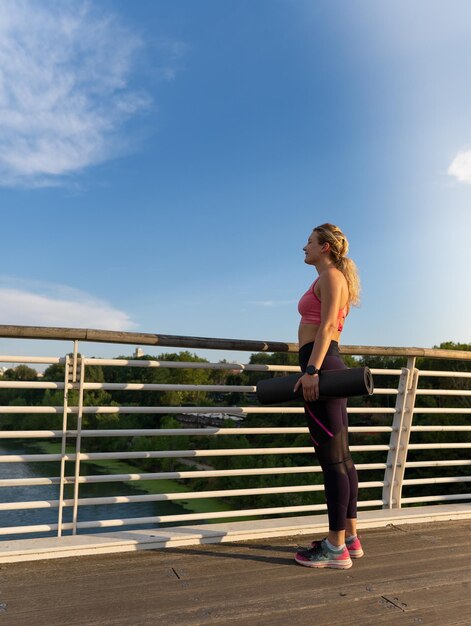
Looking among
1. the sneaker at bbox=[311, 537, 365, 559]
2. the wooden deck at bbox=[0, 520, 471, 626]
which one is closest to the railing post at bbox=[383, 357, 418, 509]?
the wooden deck at bbox=[0, 520, 471, 626]

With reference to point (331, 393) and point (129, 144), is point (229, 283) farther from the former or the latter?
point (331, 393)

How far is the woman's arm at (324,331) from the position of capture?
2127 mm

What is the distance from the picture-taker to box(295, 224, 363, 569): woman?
84.3 inches

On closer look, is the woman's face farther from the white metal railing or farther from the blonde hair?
the white metal railing

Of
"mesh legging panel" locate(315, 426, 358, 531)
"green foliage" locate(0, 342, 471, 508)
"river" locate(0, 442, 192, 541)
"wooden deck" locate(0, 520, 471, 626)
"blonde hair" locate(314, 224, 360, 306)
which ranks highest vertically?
"blonde hair" locate(314, 224, 360, 306)

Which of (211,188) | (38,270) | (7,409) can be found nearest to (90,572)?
(7,409)

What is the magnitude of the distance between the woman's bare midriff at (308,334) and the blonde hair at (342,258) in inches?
7.3

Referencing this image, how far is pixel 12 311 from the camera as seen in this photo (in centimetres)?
4444

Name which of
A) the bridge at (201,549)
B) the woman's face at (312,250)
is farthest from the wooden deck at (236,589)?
the woman's face at (312,250)

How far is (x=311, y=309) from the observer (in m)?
2.25

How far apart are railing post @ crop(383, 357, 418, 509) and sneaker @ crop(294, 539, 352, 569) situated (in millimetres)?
978

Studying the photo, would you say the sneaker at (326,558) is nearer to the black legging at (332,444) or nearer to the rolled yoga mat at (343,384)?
the black legging at (332,444)

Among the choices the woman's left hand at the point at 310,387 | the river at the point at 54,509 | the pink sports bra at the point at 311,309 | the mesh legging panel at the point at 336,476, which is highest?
the pink sports bra at the point at 311,309

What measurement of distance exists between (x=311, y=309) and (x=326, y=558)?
3.43 feet
